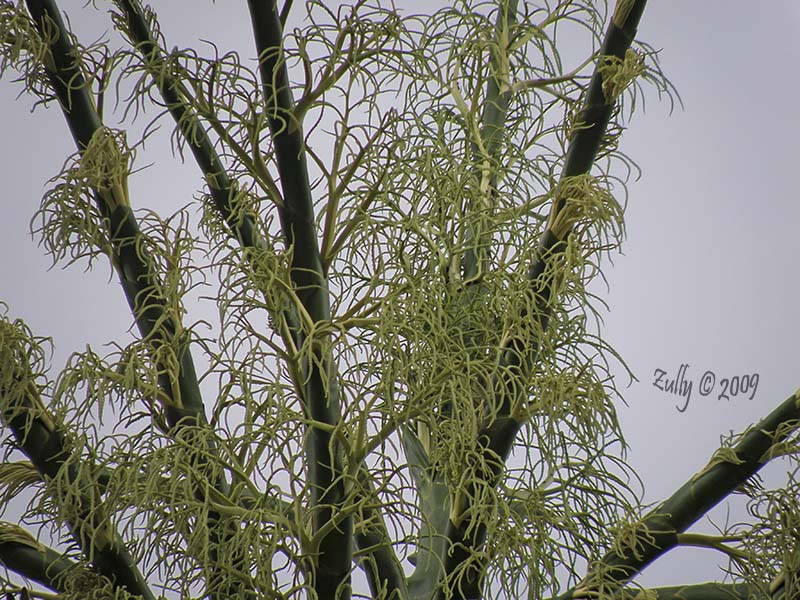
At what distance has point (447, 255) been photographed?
40.4 inches

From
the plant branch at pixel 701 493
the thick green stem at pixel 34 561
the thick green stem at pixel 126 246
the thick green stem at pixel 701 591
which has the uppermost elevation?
the thick green stem at pixel 126 246

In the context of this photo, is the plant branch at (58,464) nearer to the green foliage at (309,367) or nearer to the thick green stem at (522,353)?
the green foliage at (309,367)

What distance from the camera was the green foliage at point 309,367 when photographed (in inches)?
34.4

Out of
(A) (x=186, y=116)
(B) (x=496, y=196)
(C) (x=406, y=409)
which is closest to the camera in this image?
(C) (x=406, y=409)

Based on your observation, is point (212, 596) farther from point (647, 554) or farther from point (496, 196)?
point (496, 196)

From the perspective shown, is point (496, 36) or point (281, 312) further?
point (496, 36)

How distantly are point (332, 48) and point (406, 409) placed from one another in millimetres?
338

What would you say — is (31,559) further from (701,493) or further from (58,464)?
(701,493)

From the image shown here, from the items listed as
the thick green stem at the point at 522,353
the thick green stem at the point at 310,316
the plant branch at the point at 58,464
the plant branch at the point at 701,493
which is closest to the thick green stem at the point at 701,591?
Result: the plant branch at the point at 701,493

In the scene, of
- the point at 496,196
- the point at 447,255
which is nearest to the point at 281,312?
the point at 447,255

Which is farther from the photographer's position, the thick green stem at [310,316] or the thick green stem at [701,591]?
the thick green stem at [701,591]

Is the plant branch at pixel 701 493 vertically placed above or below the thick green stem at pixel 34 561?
above

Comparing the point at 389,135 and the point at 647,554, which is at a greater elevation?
the point at 389,135

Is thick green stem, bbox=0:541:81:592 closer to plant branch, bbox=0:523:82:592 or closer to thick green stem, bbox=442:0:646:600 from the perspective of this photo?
plant branch, bbox=0:523:82:592
